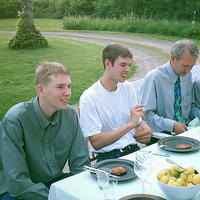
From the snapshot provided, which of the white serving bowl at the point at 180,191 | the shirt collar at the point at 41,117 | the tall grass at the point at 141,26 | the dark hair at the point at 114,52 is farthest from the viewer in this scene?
the tall grass at the point at 141,26

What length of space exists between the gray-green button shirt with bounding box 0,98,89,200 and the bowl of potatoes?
0.95 meters

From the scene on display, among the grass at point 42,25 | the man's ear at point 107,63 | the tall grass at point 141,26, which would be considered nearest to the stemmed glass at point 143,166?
the man's ear at point 107,63

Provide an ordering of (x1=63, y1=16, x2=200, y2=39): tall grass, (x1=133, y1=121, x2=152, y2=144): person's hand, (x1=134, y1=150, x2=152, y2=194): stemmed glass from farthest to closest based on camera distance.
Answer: (x1=63, y1=16, x2=200, y2=39): tall grass < (x1=133, y1=121, x2=152, y2=144): person's hand < (x1=134, y1=150, x2=152, y2=194): stemmed glass

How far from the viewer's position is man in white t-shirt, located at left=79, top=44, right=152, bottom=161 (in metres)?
3.24

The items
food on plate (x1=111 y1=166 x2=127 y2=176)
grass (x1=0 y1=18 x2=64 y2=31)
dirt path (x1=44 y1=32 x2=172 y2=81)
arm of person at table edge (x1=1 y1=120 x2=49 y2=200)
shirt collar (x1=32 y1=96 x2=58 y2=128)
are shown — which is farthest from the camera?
grass (x1=0 y1=18 x2=64 y2=31)

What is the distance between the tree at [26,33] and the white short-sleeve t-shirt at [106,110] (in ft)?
45.2

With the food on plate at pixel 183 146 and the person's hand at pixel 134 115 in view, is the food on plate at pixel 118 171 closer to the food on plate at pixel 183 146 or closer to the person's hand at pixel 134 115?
the food on plate at pixel 183 146

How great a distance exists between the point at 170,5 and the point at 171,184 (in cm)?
3019

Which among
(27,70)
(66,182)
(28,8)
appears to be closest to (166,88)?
(66,182)

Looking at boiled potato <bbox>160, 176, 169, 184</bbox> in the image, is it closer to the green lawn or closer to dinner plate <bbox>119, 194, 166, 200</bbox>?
dinner plate <bbox>119, 194, 166, 200</bbox>

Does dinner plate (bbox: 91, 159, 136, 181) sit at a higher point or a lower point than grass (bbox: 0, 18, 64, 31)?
lower

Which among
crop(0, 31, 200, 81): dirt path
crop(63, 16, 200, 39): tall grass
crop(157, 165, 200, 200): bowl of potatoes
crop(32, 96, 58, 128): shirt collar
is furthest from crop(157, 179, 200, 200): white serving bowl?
crop(63, 16, 200, 39): tall grass

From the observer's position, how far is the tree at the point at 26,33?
16.4 metres

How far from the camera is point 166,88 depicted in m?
4.00
